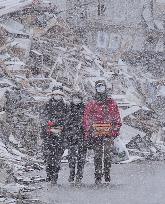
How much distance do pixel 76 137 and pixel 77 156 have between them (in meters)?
0.37

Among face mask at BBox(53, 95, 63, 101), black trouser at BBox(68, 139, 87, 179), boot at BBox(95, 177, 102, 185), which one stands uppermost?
face mask at BBox(53, 95, 63, 101)

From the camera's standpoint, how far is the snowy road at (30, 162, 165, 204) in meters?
11.4

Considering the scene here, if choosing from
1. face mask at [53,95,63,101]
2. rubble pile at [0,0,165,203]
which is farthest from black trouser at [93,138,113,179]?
rubble pile at [0,0,165,203]

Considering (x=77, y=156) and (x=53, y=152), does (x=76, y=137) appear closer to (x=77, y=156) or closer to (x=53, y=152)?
(x=77, y=156)

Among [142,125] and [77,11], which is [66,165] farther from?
[77,11]

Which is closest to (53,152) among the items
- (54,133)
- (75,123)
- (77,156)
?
(54,133)

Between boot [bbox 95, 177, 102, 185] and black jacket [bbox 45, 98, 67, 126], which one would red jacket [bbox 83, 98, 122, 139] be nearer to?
black jacket [bbox 45, 98, 67, 126]

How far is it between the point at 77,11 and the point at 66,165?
25.3 m

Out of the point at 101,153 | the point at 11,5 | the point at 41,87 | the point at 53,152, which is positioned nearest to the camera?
the point at 101,153

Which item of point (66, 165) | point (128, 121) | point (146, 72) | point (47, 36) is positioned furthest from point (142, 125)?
point (146, 72)

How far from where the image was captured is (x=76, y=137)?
43.5 ft

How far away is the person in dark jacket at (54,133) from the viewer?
43.3 ft

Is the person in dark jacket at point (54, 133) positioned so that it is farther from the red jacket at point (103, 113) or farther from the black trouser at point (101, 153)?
the black trouser at point (101, 153)

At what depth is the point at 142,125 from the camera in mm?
22203
